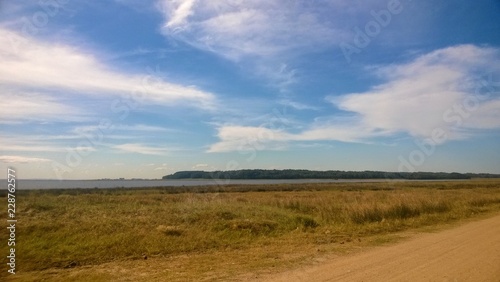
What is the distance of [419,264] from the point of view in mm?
9766

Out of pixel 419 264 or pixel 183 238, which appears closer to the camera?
pixel 419 264

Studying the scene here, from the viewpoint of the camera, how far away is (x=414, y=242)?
43.7ft

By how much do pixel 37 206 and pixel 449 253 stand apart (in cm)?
1967

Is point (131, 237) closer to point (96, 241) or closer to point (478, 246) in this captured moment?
point (96, 241)

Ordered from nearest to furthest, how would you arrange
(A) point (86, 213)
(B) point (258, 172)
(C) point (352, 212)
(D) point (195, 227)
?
(D) point (195, 227) < (A) point (86, 213) < (C) point (352, 212) < (B) point (258, 172)

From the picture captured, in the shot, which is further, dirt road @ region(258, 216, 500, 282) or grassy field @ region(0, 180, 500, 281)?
grassy field @ region(0, 180, 500, 281)

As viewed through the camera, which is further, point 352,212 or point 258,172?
point 258,172

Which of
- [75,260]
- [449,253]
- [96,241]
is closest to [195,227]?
[96,241]

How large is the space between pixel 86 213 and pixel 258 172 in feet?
589

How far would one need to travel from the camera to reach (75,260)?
37.2 ft

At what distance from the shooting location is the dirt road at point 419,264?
862 cm

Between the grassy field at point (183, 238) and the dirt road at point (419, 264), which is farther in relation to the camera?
the grassy field at point (183, 238)

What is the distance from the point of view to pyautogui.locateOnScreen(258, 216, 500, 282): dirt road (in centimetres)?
862

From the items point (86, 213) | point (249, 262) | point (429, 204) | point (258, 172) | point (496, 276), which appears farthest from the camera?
point (258, 172)
